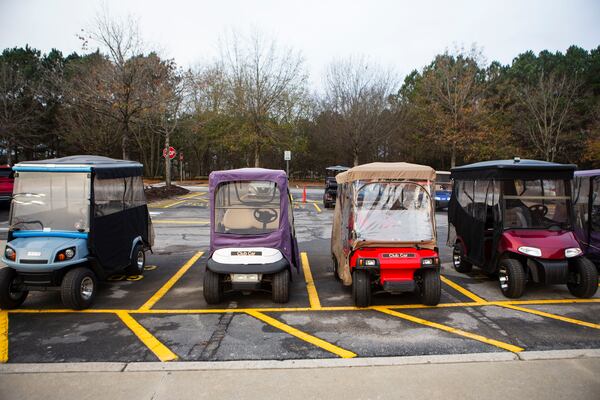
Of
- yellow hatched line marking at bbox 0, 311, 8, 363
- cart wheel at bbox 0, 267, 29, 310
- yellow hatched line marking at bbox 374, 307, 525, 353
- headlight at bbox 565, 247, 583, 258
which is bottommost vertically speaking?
yellow hatched line marking at bbox 0, 311, 8, 363

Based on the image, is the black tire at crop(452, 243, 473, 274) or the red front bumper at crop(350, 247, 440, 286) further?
the black tire at crop(452, 243, 473, 274)

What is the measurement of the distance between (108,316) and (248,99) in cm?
2949

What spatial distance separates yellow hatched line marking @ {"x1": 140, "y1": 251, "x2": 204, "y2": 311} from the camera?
21.2ft

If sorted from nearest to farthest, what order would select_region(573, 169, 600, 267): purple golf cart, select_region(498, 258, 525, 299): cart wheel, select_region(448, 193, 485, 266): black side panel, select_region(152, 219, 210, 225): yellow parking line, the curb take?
the curb, select_region(498, 258, 525, 299): cart wheel, select_region(448, 193, 485, 266): black side panel, select_region(573, 169, 600, 267): purple golf cart, select_region(152, 219, 210, 225): yellow parking line

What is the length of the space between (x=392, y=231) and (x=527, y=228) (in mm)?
2698

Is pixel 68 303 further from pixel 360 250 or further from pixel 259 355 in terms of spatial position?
pixel 360 250

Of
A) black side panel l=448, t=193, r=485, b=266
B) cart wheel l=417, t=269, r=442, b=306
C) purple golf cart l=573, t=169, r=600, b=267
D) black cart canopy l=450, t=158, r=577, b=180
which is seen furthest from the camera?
purple golf cart l=573, t=169, r=600, b=267

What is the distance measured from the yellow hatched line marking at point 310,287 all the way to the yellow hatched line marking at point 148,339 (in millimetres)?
2418

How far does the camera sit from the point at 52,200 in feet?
21.1

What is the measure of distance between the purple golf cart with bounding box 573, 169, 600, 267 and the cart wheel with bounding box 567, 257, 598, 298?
1676 mm

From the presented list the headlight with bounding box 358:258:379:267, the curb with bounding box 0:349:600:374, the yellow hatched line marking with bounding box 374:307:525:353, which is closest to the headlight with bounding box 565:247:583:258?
the curb with bounding box 0:349:600:374

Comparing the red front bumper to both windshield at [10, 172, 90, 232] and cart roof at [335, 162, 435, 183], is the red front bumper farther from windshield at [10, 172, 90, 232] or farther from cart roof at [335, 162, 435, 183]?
windshield at [10, 172, 90, 232]

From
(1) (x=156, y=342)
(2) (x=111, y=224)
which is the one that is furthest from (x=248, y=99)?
(1) (x=156, y=342)

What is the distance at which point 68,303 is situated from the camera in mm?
5941
